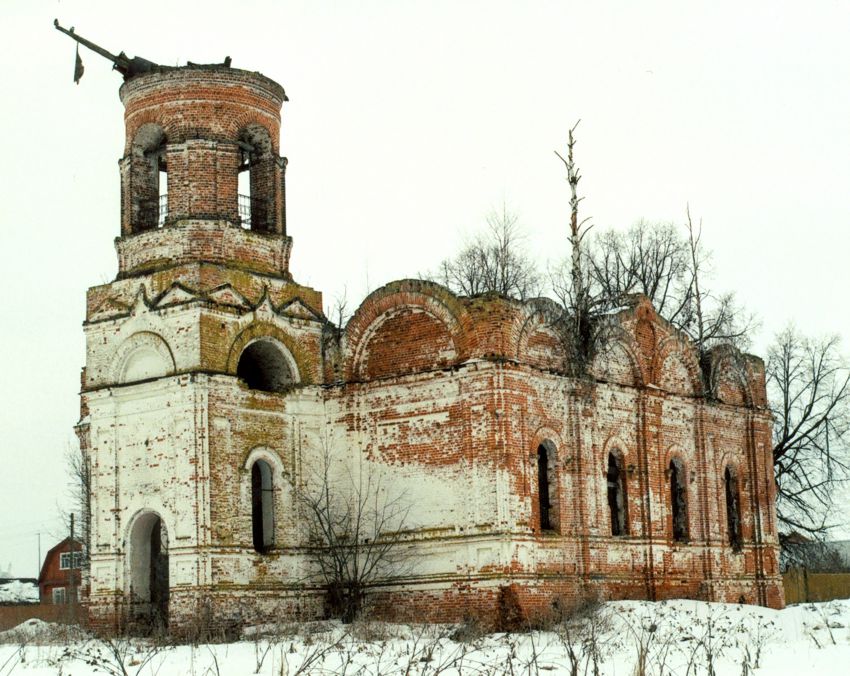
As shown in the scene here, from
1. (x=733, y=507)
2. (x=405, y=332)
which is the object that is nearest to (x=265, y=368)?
(x=405, y=332)

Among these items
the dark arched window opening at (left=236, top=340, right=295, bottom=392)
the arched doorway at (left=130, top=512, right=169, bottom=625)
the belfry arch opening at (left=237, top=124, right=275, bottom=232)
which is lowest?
the arched doorway at (left=130, top=512, right=169, bottom=625)

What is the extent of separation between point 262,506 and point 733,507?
10892 millimetres

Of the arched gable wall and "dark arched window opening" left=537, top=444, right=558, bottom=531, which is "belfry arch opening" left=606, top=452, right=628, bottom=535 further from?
the arched gable wall

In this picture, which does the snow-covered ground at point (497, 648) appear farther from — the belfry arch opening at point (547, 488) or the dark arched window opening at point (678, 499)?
the dark arched window opening at point (678, 499)

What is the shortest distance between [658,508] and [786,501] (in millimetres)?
12075

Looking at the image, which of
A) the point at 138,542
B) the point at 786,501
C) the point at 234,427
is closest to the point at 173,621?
the point at 138,542

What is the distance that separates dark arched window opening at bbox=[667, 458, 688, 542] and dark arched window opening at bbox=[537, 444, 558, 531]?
162 inches

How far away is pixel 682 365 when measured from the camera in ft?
92.9

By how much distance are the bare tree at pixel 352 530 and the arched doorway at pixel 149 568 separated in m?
2.67

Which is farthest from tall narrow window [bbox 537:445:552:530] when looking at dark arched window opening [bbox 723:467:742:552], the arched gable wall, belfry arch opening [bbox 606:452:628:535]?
dark arched window opening [bbox 723:467:742:552]

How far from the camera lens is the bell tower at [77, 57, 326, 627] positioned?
23156 mm

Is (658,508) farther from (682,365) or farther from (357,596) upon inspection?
(357,596)

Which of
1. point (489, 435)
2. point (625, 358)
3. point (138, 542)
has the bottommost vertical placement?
point (138, 542)

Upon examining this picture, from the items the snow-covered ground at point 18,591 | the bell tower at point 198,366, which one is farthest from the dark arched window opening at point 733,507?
the snow-covered ground at point 18,591
